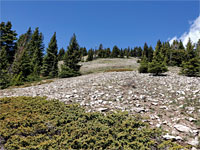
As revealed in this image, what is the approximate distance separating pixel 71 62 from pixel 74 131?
24221 millimetres

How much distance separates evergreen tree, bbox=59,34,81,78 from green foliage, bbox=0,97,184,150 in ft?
67.1

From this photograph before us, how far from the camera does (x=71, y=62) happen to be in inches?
1072

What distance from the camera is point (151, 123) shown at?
496 centimetres

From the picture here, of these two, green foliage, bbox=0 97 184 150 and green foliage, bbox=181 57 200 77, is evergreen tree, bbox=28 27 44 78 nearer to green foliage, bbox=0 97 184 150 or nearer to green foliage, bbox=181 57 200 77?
green foliage, bbox=0 97 184 150

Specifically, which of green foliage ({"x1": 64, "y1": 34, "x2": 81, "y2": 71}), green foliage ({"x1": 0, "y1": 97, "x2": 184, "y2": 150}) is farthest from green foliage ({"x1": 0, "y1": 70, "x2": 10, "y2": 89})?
green foliage ({"x1": 0, "y1": 97, "x2": 184, "y2": 150})

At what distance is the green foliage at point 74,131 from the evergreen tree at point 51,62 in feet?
97.1

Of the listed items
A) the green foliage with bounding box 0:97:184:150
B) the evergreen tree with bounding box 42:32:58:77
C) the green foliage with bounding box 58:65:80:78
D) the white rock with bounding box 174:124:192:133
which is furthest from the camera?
the evergreen tree with bounding box 42:32:58:77

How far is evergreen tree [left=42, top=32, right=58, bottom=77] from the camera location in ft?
112

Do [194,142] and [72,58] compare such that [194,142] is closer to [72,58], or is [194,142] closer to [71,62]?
[71,62]

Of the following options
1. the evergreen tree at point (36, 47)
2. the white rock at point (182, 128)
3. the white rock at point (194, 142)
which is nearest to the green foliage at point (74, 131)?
the white rock at point (194, 142)

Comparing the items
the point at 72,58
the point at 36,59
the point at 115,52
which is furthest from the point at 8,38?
the point at 115,52

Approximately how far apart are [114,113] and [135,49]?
125293 mm

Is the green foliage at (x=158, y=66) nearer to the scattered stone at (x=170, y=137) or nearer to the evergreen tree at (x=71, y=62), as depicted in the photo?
the scattered stone at (x=170, y=137)

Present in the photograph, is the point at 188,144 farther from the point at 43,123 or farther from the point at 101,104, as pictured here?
the point at 43,123
